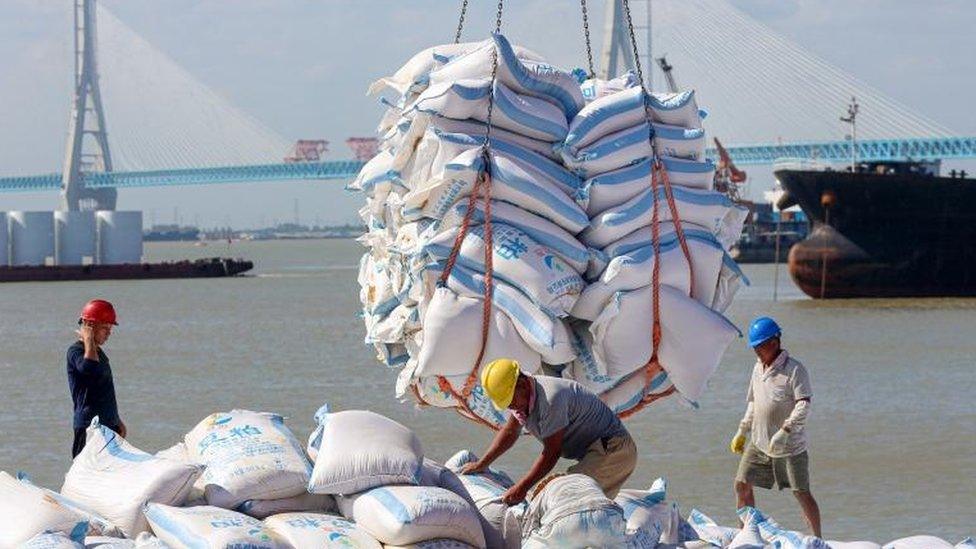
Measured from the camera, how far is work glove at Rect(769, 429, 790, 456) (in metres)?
6.99

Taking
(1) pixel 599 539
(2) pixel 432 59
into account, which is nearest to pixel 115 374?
(2) pixel 432 59

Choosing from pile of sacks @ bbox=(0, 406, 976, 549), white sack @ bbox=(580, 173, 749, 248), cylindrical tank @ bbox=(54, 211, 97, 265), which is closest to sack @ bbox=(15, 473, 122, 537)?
pile of sacks @ bbox=(0, 406, 976, 549)

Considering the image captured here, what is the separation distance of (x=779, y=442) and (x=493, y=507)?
149cm

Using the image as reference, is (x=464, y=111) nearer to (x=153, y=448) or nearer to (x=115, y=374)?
(x=153, y=448)

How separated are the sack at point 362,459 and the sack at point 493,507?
0.24 m

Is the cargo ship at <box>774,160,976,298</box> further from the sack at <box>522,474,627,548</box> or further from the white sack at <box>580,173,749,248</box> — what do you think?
the sack at <box>522,474,627,548</box>

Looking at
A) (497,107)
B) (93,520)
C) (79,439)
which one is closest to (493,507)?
(93,520)

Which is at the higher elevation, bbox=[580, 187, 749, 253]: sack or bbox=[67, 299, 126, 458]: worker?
bbox=[580, 187, 749, 253]: sack

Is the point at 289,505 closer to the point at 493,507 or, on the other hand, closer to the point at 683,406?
the point at 493,507

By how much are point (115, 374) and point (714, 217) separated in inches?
642

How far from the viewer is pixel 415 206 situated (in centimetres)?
648

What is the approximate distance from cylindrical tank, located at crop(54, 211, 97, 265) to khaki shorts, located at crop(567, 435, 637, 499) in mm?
59154

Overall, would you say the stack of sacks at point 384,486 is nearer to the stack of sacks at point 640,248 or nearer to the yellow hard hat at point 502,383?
the yellow hard hat at point 502,383

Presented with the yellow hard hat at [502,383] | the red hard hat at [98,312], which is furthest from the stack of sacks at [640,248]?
the red hard hat at [98,312]
